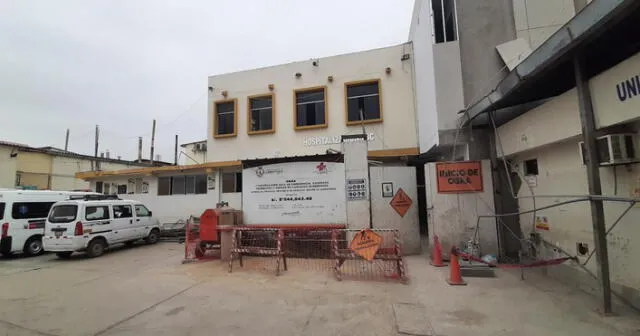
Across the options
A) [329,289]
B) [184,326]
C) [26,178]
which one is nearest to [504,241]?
[329,289]

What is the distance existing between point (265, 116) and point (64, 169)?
71.0ft

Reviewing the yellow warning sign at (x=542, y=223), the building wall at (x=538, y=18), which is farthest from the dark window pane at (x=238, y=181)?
the building wall at (x=538, y=18)

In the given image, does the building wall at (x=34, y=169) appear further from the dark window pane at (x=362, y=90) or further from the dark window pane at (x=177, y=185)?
the dark window pane at (x=362, y=90)

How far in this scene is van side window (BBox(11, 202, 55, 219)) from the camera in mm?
10523

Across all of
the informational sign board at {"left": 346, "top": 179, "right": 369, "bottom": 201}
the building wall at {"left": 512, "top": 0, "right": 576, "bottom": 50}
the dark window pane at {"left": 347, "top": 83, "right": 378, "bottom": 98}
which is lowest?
the informational sign board at {"left": 346, "top": 179, "right": 369, "bottom": 201}

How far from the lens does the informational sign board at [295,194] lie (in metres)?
9.39

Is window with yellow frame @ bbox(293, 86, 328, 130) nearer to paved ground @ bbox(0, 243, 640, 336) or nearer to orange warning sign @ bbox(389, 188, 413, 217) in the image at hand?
orange warning sign @ bbox(389, 188, 413, 217)

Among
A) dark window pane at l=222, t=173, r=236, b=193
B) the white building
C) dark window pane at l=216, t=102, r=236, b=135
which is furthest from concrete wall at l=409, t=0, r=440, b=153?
dark window pane at l=216, t=102, r=236, b=135

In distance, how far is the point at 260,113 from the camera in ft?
51.6

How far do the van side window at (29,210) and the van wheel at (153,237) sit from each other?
3.66 m

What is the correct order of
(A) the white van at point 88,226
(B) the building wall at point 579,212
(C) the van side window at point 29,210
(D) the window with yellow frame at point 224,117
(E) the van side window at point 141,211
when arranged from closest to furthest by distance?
(B) the building wall at point 579,212, (A) the white van at point 88,226, (C) the van side window at point 29,210, (E) the van side window at point 141,211, (D) the window with yellow frame at point 224,117

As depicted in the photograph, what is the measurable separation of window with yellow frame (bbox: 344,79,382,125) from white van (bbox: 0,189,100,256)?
41.7 feet

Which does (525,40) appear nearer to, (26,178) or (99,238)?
(99,238)

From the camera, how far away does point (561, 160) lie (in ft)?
19.1
